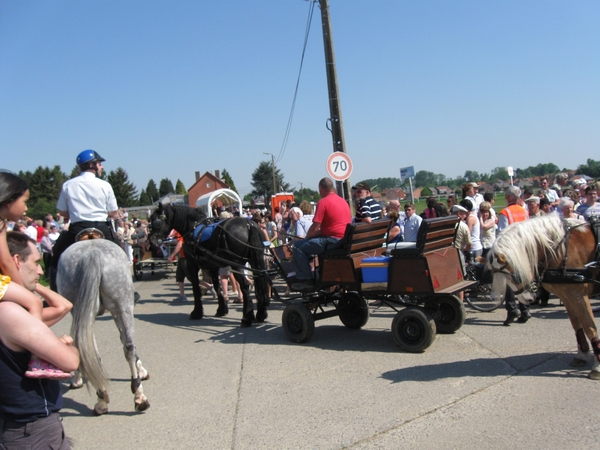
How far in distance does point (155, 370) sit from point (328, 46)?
9.45 m

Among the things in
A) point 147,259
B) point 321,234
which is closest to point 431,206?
point 321,234

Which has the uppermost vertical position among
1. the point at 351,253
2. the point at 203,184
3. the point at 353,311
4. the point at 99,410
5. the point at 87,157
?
the point at 203,184

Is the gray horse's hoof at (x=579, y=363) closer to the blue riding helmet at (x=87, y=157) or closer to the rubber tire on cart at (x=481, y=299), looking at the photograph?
the rubber tire on cart at (x=481, y=299)

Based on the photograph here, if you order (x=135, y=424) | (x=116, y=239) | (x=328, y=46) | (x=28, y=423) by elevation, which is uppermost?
(x=328, y=46)

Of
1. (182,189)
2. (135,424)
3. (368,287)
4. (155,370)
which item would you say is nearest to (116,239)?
(155,370)

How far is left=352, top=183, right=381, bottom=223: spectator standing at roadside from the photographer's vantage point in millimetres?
7734

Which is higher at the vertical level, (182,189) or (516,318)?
(182,189)

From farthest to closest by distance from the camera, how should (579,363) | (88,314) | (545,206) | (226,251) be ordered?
1. (545,206)
2. (226,251)
3. (579,363)
4. (88,314)

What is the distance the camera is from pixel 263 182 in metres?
87.2

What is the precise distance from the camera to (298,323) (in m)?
6.55

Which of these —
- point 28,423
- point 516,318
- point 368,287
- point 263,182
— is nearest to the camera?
point 28,423

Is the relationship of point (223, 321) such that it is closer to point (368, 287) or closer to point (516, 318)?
point (368, 287)

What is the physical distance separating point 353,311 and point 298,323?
3.44 feet

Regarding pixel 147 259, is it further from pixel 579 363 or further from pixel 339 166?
pixel 579 363
